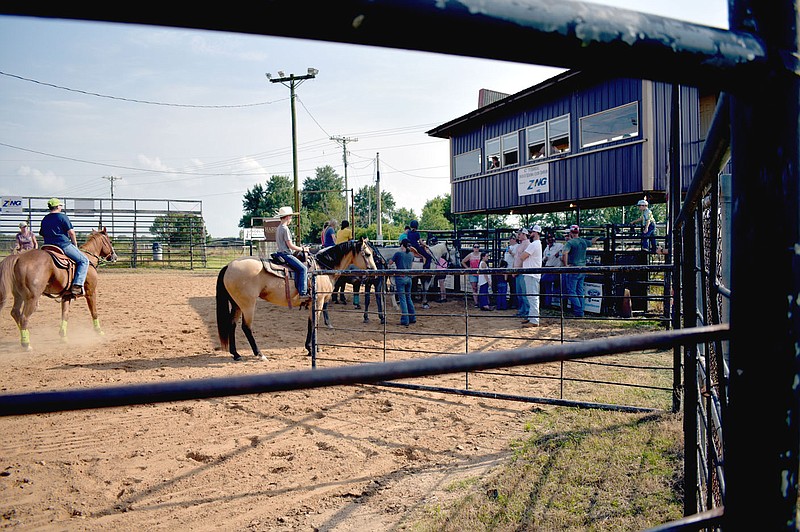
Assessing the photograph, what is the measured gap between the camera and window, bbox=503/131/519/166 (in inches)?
674

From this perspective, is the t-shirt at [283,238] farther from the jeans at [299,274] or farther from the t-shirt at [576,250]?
the t-shirt at [576,250]

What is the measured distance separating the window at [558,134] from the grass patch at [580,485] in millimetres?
12310

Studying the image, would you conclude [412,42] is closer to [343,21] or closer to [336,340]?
[343,21]

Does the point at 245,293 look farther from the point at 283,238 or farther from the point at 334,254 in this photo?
the point at 334,254

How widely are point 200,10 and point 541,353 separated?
0.55 m

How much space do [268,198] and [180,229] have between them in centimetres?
5777

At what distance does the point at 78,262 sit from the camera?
9.15 m

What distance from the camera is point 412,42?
0.48m

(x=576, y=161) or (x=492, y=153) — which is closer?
(x=576, y=161)

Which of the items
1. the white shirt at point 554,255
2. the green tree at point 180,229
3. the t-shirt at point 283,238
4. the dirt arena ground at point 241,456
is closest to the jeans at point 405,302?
the t-shirt at point 283,238

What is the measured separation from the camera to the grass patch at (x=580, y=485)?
9.71 feet

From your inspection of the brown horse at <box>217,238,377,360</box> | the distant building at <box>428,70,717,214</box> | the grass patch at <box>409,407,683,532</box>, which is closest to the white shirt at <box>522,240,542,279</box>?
the distant building at <box>428,70,717,214</box>

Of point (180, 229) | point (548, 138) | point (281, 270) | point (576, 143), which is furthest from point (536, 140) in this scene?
point (180, 229)

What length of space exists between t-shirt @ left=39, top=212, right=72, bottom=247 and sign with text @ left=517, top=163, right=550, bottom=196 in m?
12.9
